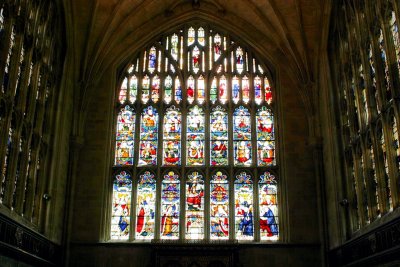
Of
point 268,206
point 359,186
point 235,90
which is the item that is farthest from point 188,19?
point 359,186

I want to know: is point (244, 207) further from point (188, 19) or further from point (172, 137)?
point (188, 19)

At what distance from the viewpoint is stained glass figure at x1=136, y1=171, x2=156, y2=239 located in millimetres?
19453

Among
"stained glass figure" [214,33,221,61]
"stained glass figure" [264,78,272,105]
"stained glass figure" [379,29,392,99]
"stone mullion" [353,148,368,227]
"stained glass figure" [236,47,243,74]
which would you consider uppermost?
"stained glass figure" [214,33,221,61]

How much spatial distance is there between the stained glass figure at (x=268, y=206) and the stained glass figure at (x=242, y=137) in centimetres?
91

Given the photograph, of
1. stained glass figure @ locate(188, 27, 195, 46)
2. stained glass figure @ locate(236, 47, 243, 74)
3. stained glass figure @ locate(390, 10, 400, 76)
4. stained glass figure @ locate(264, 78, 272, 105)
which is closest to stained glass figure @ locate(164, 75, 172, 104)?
stained glass figure @ locate(188, 27, 195, 46)

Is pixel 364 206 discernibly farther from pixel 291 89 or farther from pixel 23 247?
pixel 23 247

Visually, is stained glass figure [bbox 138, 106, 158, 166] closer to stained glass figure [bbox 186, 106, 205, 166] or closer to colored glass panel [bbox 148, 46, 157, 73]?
stained glass figure [bbox 186, 106, 205, 166]

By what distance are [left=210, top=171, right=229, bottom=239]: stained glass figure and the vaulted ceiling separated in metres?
4.67

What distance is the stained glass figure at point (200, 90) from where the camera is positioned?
21.4 metres

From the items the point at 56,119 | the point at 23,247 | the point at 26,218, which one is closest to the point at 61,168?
the point at 56,119

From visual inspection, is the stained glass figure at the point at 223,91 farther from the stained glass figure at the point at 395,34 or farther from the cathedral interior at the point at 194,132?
the stained glass figure at the point at 395,34

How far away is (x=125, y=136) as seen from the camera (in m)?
20.8

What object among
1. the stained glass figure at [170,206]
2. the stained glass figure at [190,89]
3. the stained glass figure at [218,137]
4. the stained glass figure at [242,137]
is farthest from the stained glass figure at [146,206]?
the stained glass figure at [190,89]

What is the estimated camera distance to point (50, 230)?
17594mm
